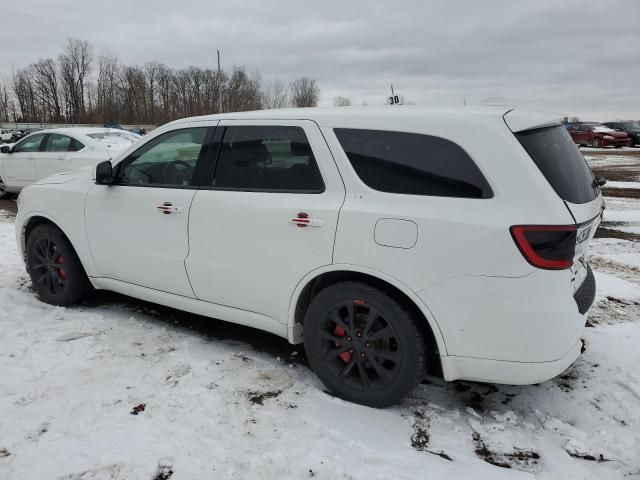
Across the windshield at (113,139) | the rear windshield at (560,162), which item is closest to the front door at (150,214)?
the rear windshield at (560,162)

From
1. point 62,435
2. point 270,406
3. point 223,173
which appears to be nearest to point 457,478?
point 270,406

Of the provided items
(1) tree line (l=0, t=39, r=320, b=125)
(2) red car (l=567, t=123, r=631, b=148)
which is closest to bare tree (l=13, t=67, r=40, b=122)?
(1) tree line (l=0, t=39, r=320, b=125)

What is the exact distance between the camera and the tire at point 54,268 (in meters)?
4.42

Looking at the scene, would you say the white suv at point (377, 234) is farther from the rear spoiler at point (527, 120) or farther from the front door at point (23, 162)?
the front door at point (23, 162)

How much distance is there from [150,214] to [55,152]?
767cm

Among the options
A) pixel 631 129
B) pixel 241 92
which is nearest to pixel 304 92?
pixel 241 92

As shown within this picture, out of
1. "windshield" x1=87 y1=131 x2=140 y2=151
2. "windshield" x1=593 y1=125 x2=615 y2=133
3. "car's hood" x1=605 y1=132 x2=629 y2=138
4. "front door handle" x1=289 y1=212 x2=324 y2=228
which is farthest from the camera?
"windshield" x1=593 y1=125 x2=615 y2=133

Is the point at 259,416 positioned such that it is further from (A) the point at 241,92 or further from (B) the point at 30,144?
(A) the point at 241,92

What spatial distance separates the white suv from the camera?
2.54 metres

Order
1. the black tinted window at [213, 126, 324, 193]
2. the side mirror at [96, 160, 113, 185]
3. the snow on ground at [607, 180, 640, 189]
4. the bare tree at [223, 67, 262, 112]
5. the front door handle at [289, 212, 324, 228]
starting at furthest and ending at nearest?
the bare tree at [223, 67, 262, 112] → the snow on ground at [607, 180, 640, 189] → the side mirror at [96, 160, 113, 185] → the black tinted window at [213, 126, 324, 193] → the front door handle at [289, 212, 324, 228]

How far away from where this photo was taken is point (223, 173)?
11.6 ft

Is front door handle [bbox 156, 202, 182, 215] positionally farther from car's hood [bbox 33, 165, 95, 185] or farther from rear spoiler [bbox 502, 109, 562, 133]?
rear spoiler [bbox 502, 109, 562, 133]

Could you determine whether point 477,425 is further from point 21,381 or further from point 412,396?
point 21,381

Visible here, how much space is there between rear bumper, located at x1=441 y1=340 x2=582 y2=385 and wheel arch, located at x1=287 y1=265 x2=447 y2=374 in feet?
0.36
